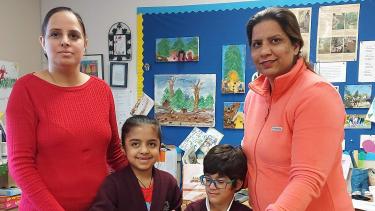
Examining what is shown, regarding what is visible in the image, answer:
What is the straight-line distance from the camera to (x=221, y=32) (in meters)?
2.52

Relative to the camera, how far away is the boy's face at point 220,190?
1.34m

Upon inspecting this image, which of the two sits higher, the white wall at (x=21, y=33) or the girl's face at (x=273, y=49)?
the white wall at (x=21, y=33)

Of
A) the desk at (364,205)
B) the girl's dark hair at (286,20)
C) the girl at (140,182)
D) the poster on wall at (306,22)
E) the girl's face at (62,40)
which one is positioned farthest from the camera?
the poster on wall at (306,22)

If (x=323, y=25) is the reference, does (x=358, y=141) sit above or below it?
below

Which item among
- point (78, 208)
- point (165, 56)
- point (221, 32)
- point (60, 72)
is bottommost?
point (78, 208)

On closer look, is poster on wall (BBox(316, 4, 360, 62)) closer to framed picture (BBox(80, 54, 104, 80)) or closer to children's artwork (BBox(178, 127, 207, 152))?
children's artwork (BBox(178, 127, 207, 152))

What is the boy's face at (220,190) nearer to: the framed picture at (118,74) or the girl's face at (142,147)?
the girl's face at (142,147)

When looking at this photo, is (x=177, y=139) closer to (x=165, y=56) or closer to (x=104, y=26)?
(x=165, y=56)

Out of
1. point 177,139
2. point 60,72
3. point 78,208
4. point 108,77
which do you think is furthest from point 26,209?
point 108,77

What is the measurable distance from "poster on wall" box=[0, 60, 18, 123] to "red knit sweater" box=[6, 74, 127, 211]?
1.59 metres

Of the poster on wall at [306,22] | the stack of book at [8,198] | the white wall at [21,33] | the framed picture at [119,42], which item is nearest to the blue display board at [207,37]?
the poster on wall at [306,22]

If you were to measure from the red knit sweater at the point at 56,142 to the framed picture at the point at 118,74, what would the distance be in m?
1.43

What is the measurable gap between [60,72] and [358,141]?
6.27ft

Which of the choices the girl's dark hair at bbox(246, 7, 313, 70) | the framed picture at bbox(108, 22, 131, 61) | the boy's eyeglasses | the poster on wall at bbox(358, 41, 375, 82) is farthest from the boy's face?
the framed picture at bbox(108, 22, 131, 61)
